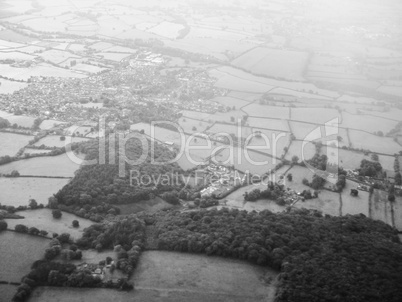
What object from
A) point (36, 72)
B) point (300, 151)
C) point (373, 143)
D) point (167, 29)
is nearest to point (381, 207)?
point (300, 151)

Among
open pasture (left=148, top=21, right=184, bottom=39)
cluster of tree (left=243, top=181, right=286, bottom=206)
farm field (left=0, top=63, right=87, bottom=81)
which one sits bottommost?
cluster of tree (left=243, top=181, right=286, bottom=206)

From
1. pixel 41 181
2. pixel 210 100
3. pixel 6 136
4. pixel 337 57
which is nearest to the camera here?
pixel 41 181

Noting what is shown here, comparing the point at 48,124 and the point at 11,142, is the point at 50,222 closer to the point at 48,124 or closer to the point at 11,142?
the point at 11,142

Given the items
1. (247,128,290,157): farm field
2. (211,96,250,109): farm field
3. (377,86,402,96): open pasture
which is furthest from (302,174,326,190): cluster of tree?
(377,86,402,96): open pasture

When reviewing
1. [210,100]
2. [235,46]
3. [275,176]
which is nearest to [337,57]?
[235,46]

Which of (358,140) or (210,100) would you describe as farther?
(210,100)

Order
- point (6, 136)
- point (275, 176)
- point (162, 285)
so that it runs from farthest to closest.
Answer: point (6, 136) < point (275, 176) < point (162, 285)

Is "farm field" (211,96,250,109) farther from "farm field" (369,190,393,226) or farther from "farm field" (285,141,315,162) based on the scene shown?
"farm field" (369,190,393,226)

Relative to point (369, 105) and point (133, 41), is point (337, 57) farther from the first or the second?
point (133, 41)
